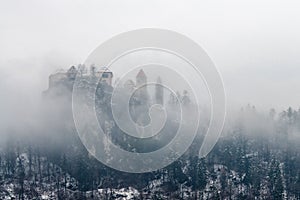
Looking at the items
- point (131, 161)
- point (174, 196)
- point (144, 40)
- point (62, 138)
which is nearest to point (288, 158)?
point (174, 196)

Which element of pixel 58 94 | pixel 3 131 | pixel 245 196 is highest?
pixel 58 94

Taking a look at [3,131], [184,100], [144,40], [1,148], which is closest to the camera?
[144,40]

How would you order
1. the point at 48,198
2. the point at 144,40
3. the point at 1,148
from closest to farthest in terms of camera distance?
the point at 144,40
the point at 48,198
the point at 1,148

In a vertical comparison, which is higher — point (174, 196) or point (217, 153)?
point (217, 153)

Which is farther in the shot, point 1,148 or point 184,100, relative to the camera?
Answer: point 1,148

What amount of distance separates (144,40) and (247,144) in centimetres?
9328

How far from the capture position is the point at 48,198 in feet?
302

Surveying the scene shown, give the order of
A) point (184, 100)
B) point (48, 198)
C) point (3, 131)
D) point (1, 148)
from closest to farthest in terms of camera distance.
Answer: point (48, 198)
point (184, 100)
point (1, 148)
point (3, 131)

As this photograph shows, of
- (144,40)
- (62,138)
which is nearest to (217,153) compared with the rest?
(62,138)

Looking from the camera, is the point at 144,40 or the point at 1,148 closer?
the point at 144,40

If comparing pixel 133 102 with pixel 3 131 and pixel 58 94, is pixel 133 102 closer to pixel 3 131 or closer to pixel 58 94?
pixel 58 94

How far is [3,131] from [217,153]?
57.0 m

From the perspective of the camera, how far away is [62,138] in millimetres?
115188

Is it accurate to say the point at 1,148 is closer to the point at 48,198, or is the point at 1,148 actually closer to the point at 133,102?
the point at 48,198
